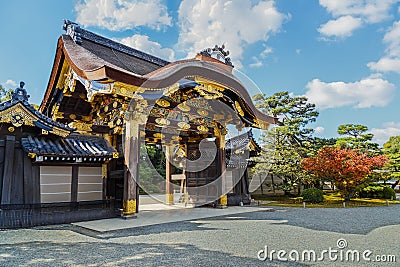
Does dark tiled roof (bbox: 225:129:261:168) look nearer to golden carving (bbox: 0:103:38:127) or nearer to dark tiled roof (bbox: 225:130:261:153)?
dark tiled roof (bbox: 225:130:261:153)

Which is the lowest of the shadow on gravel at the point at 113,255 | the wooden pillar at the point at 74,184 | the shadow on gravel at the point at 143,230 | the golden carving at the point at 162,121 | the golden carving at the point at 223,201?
the golden carving at the point at 223,201

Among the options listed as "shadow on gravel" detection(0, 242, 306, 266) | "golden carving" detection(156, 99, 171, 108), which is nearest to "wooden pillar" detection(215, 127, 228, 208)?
"golden carving" detection(156, 99, 171, 108)

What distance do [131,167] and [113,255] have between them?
2.95 meters

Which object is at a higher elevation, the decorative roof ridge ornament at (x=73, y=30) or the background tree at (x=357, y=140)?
the decorative roof ridge ornament at (x=73, y=30)

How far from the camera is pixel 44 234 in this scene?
14.4 ft

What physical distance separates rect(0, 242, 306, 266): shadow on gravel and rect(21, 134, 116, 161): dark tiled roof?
6.46 feet

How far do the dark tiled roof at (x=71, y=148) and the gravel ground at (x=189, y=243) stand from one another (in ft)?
4.38

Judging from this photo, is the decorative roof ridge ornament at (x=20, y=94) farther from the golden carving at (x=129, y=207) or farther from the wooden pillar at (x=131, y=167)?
the golden carving at (x=129, y=207)

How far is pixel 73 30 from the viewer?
24.6 ft

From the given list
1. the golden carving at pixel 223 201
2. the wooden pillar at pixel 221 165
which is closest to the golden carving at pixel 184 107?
the wooden pillar at pixel 221 165

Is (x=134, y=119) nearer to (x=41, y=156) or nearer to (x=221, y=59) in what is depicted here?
(x=41, y=156)

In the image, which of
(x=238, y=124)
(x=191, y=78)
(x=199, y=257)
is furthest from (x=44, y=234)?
(x=238, y=124)

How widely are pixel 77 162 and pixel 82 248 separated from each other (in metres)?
2.64

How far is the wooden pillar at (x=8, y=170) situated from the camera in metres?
4.98
